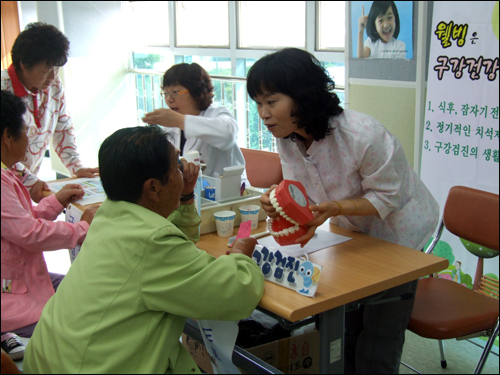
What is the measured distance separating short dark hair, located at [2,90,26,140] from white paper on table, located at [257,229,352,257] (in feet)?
2.64

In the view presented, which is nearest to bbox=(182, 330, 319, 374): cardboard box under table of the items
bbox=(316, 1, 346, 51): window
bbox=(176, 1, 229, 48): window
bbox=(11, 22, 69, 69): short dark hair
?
bbox=(11, 22, 69, 69): short dark hair

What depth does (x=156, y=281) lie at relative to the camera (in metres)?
1.09

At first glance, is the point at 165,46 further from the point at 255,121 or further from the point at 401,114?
the point at 401,114

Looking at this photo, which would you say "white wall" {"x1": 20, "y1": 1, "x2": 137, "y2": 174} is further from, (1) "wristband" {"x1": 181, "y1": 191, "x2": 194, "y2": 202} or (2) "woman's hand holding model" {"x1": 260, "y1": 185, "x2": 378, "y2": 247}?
(2) "woman's hand holding model" {"x1": 260, "y1": 185, "x2": 378, "y2": 247}

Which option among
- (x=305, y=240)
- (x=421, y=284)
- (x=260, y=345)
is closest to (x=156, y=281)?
(x=305, y=240)

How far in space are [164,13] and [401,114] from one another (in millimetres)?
3595

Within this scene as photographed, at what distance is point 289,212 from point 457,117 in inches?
54.4

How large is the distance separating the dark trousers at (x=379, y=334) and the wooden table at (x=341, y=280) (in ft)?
0.65

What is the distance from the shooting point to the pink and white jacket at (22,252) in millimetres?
1185

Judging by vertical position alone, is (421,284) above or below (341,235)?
below

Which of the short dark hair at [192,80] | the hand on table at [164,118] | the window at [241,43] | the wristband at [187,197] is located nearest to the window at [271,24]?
the window at [241,43]

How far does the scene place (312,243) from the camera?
162cm

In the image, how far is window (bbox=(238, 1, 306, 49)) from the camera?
154 inches

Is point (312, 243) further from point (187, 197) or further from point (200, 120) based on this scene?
point (200, 120)
